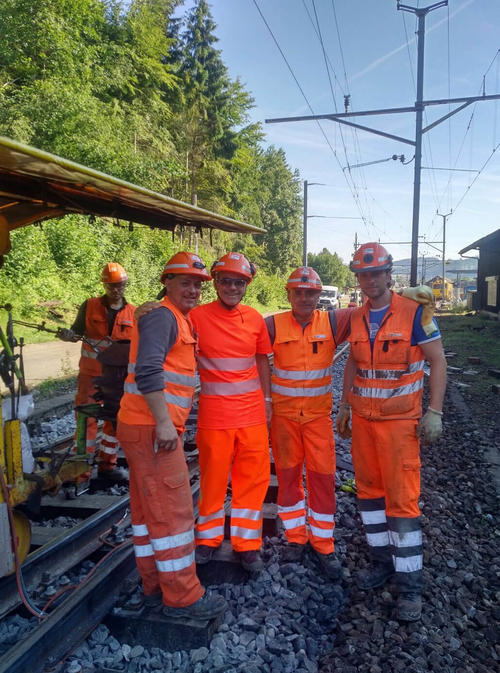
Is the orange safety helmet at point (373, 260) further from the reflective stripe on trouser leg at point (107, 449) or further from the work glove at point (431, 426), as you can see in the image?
the reflective stripe on trouser leg at point (107, 449)

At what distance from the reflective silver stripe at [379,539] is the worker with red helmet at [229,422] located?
806 millimetres

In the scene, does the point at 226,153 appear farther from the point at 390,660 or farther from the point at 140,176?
the point at 390,660

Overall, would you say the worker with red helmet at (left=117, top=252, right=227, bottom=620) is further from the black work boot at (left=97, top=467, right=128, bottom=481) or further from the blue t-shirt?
the black work boot at (left=97, top=467, right=128, bottom=481)

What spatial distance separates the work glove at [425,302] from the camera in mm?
3287

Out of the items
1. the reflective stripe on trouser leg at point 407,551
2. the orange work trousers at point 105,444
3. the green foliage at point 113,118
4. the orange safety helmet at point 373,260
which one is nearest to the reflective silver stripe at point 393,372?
the orange safety helmet at point 373,260

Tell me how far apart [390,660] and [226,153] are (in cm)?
3070

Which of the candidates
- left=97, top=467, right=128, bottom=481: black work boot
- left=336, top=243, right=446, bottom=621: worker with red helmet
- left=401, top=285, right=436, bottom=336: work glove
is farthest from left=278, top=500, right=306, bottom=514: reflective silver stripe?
left=97, top=467, right=128, bottom=481: black work boot

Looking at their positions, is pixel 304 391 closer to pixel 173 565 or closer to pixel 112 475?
pixel 173 565

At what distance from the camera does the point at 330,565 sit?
3.41 metres

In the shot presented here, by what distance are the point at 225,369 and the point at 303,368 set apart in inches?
24.7

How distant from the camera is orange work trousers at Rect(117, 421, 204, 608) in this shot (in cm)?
277

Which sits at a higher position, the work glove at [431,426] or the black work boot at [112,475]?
the work glove at [431,426]

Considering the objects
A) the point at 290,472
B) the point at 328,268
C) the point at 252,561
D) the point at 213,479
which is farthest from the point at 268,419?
the point at 328,268

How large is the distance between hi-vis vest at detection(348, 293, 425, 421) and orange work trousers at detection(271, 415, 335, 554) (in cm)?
43
